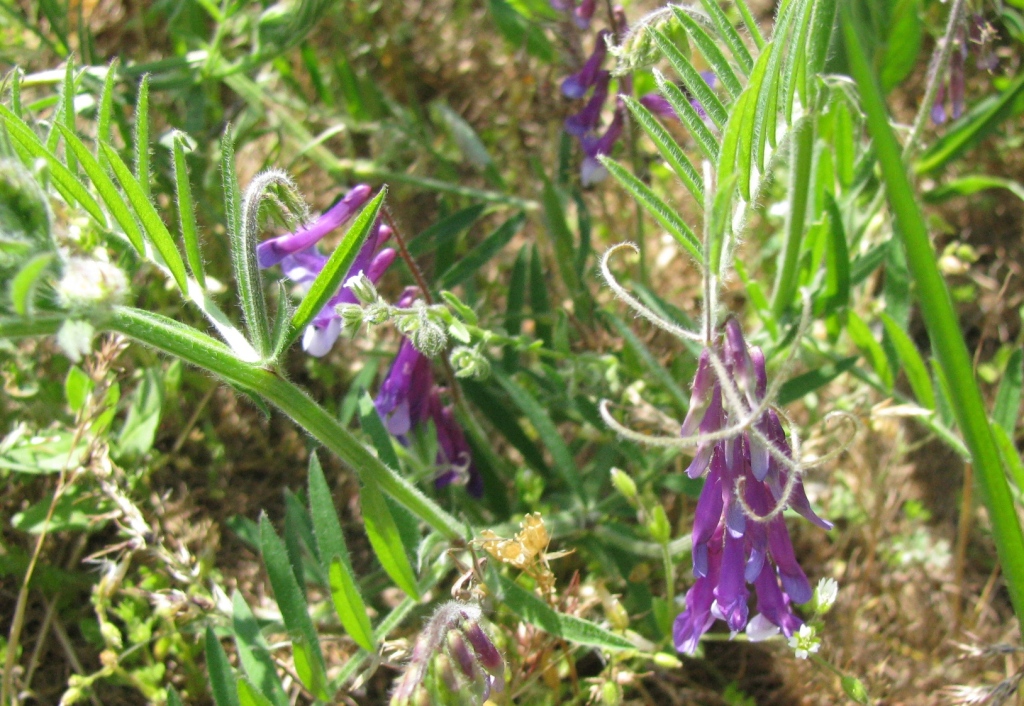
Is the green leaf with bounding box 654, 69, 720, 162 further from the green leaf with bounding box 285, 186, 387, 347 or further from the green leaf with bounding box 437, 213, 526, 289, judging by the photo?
the green leaf with bounding box 437, 213, 526, 289

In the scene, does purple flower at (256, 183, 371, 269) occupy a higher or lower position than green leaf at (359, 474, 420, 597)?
higher

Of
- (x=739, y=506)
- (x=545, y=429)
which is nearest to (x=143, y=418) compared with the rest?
(x=545, y=429)

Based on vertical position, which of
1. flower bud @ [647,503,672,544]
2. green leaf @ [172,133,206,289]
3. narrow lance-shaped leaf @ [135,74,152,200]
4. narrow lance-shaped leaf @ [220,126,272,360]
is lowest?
flower bud @ [647,503,672,544]

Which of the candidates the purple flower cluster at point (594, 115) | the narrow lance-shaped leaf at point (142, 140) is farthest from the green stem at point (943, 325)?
the narrow lance-shaped leaf at point (142, 140)

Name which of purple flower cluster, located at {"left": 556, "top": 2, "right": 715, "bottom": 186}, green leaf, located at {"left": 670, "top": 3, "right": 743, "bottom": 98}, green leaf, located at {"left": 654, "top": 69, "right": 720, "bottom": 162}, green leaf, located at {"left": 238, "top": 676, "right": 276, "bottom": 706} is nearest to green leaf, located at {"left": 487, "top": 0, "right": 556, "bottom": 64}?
purple flower cluster, located at {"left": 556, "top": 2, "right": 715, "bottom": 186}

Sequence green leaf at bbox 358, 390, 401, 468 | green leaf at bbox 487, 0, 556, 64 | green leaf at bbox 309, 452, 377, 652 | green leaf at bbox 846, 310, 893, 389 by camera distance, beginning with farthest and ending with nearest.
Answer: green leaf at bbox 487, 0, 556, 64, green leaf at bbox 846, 310, 893, 389, green leaf at bbox 358, 390, 401, 468, green leaf at bbox 309, 452, 377, 652

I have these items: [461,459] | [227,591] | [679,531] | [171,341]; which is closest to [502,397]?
[461,459]

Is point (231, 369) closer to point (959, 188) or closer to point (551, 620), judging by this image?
point (551, 620)
